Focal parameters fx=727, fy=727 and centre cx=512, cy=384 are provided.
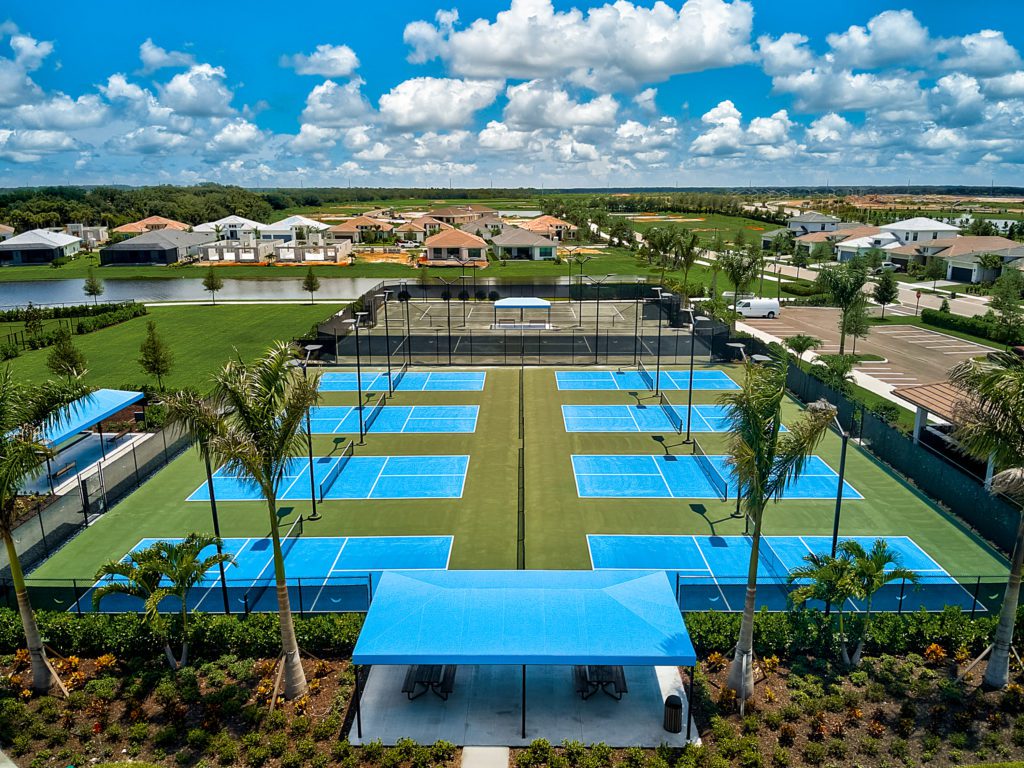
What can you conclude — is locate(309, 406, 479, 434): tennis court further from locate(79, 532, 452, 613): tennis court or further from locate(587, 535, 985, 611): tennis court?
locate(587, 535, 985, 611): tennis court

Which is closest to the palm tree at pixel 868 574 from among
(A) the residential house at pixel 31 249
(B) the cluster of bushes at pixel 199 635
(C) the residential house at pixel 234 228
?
(B) the cluster of bushes at pixel 199 635

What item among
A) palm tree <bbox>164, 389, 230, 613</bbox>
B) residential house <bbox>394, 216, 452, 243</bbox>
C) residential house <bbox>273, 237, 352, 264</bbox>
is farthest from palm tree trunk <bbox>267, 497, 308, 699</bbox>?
residential house <bbox>394, 216, 452, 243</bbox>

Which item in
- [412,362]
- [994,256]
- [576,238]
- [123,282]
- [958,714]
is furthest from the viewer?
[576,238]

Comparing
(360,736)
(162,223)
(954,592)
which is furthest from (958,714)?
(162,223)

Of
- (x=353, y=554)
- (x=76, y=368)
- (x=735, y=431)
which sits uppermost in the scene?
(x=735, y=431)

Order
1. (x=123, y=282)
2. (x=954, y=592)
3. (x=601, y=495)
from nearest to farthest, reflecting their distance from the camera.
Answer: (x=954, y=592)
(x=601, y=495)
(x=123, y=282)

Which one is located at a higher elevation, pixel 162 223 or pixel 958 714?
pixel 162 223

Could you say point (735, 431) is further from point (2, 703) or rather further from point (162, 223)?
point (162, 223)

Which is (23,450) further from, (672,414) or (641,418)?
(672,414)
